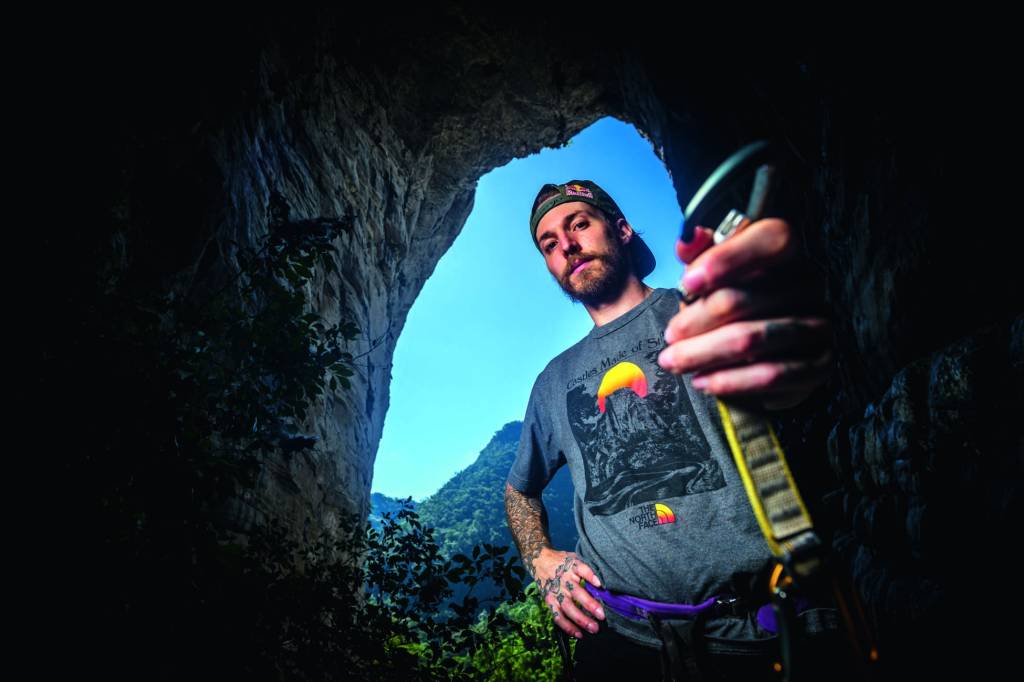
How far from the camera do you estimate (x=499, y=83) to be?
10352 mm

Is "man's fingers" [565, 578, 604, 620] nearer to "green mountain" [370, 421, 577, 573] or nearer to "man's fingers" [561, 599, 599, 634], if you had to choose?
"man's fingers" [561, 599, 599, 634]

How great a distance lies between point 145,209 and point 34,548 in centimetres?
298

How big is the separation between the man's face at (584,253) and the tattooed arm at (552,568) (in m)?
1.63

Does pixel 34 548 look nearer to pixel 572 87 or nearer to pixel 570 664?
pixel 570 664

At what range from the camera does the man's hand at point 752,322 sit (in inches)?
32.1

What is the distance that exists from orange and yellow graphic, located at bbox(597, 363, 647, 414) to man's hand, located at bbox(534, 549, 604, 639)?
0.91 m

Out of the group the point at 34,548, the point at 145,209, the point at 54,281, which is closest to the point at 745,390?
Result: the point at 34,548

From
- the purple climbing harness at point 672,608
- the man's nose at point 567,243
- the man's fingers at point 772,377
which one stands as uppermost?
the man's nose at point 567,243

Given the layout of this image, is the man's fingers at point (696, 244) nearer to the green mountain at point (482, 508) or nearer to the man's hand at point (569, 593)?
the man's hand at point (569, 593)

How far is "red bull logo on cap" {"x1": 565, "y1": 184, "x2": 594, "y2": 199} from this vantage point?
→ 3.45 m

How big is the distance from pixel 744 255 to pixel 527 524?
8.59 ft

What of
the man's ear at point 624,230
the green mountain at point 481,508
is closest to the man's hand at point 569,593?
the man's ear at point 624,230

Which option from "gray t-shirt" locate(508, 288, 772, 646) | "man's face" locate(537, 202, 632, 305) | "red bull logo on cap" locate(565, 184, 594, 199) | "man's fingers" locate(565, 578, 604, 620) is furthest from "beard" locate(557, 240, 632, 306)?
"man's fingers" locate(565, 578, 604, 620)

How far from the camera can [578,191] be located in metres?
3.49
